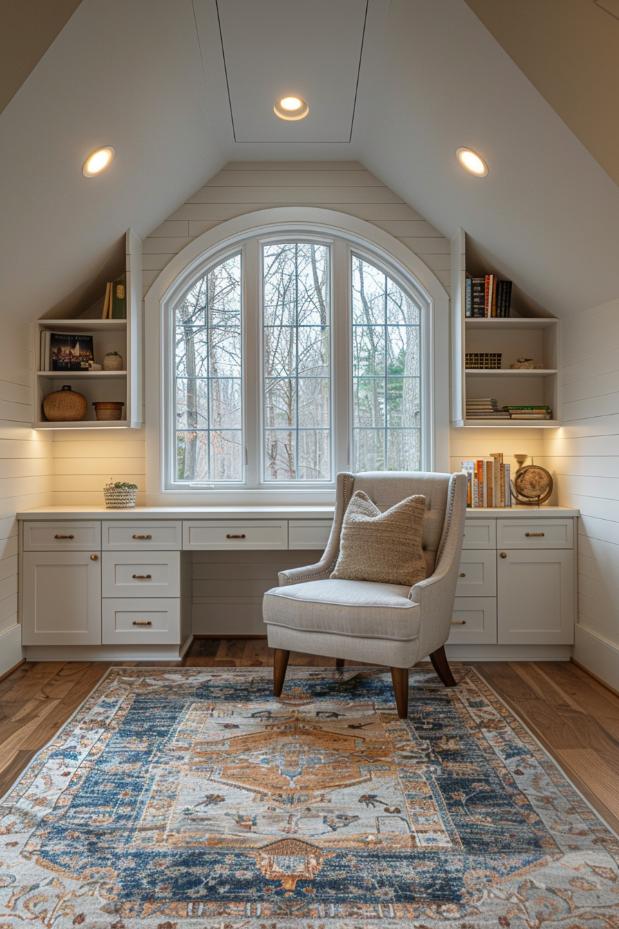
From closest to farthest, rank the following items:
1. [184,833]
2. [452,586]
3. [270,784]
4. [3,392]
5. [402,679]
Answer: [184,833] < [270,784] < [402,679] < [452,586] < [3,392]

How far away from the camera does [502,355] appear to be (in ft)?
13.6

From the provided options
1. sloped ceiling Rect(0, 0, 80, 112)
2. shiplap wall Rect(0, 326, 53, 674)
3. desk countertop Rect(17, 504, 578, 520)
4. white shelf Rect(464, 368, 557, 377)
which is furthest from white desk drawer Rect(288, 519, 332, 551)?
sloped ceiling Rect(0, 0, 80, 112)

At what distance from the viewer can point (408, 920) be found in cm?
164

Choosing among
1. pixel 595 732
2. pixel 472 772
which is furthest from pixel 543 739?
pixel 472 772

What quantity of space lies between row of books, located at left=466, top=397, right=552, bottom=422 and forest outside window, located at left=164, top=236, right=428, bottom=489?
372mm

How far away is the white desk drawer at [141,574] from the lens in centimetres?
370

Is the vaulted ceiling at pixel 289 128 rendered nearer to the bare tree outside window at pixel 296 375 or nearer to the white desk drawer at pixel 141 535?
the bare tree outside window at pixel 296 375

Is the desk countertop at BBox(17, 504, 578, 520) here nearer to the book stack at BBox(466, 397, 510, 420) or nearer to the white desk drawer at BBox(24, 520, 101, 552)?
the white desk drawer at BBox(24, 520, 101, 552)

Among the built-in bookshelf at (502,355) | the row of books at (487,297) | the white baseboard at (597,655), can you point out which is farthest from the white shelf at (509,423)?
the white baseboard at (597,655)

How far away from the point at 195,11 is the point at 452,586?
2.65 meters

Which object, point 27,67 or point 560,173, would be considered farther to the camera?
point 560,173

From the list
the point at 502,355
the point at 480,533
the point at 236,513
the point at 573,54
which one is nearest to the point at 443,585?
the point at 480,533

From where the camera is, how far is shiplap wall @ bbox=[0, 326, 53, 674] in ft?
11.6

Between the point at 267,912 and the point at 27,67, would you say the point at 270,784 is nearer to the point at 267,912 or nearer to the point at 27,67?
the point at 267,912
